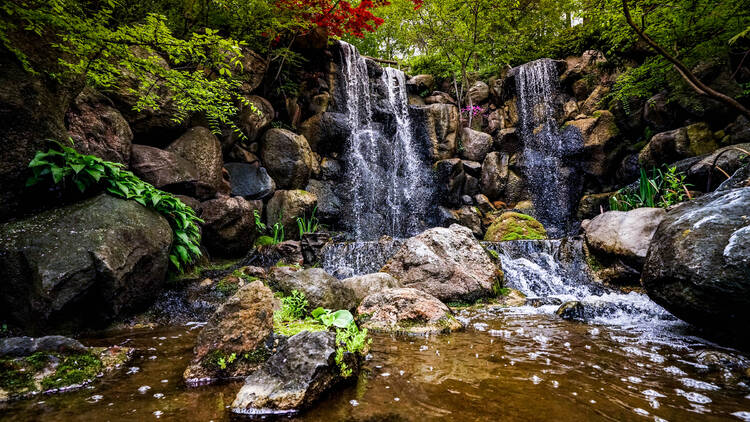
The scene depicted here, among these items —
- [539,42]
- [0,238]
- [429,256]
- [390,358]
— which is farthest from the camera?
[539,42]

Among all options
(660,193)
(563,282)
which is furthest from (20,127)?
(660,193)

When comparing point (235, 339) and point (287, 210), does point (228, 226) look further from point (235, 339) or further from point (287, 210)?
point (235, 339)

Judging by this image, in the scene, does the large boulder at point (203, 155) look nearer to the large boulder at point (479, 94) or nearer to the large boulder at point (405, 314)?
the large boulder at point (405, 314)

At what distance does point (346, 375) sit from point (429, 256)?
Answer: 13.7 ft

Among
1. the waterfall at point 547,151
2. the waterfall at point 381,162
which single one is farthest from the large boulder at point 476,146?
the waterfall at point 381,162

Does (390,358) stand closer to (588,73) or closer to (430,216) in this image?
(430,216)

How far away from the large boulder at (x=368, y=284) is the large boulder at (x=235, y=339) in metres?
2.46

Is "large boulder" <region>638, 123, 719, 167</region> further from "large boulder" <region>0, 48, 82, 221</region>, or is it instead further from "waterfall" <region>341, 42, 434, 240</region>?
"large boulder" <region>0, 48, 82, 221</region>

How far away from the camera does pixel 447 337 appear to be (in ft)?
12.7

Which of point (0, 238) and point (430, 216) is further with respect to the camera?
point (430, 216)

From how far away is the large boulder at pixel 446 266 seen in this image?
6.00 metres

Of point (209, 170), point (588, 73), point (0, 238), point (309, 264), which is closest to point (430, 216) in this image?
point (309, 264)

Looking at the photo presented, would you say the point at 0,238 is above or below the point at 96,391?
above

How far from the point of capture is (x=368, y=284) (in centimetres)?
562
